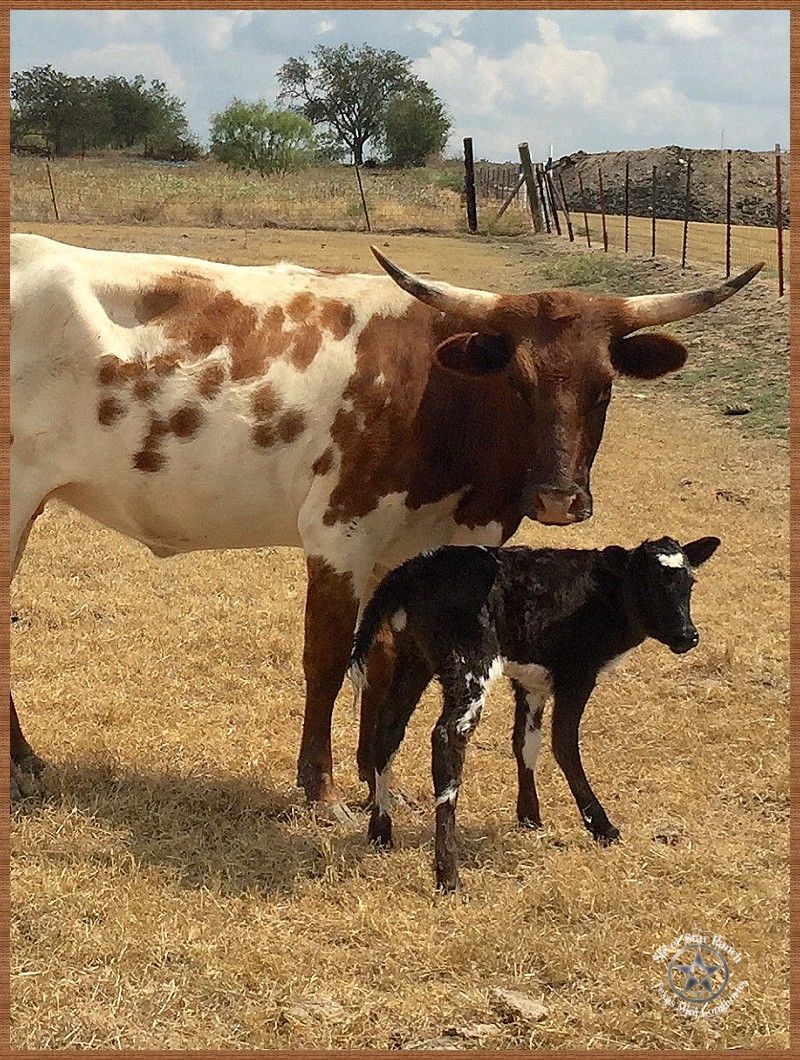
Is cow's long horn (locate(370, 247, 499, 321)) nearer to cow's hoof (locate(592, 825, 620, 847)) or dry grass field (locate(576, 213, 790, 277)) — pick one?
cow's hoof (locate(592, 825, 620, 847))

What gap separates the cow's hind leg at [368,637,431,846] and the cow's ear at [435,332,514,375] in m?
1.14

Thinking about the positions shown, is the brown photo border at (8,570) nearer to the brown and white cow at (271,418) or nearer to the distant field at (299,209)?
the brown and white cow at (271,418)

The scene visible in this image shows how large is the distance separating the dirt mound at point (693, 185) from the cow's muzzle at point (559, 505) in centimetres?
3063

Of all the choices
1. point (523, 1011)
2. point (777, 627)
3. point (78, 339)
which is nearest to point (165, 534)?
point (78, 339)

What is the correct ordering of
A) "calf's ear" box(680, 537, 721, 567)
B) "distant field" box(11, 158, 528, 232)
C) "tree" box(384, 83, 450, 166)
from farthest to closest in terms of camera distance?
1. "tree" box(384, 83, 450, 166)
2. "distant field" box(11, 158, 528, 232)
3. "calf's ear" box(680, 537, 721, 567)

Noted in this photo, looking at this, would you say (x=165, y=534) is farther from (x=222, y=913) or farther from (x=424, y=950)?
(x=424, y=950)

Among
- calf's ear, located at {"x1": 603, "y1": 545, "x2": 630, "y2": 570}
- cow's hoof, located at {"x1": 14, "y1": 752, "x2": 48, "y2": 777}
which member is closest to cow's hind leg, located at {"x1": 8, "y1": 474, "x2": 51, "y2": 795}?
cow's hoof, located at {"x1": 14, "y1": 752, "x2": 48, "y2": 777}

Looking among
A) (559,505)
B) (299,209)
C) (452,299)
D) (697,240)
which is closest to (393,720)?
(559,505)

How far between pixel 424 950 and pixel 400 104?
67.0 meters

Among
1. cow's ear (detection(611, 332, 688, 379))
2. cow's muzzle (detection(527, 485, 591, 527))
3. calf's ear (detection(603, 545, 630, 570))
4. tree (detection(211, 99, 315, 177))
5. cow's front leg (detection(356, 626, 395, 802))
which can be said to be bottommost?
cow's front leg (detection(356, 626, 395, 802))

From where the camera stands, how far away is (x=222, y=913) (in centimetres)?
443

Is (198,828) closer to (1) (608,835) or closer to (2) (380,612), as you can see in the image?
(2) (380,612)

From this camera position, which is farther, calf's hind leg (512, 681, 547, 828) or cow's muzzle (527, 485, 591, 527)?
calf's hind leg (512, 681, 547, 828)

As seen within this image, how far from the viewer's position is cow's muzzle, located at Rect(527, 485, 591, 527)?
4602 millimetres
